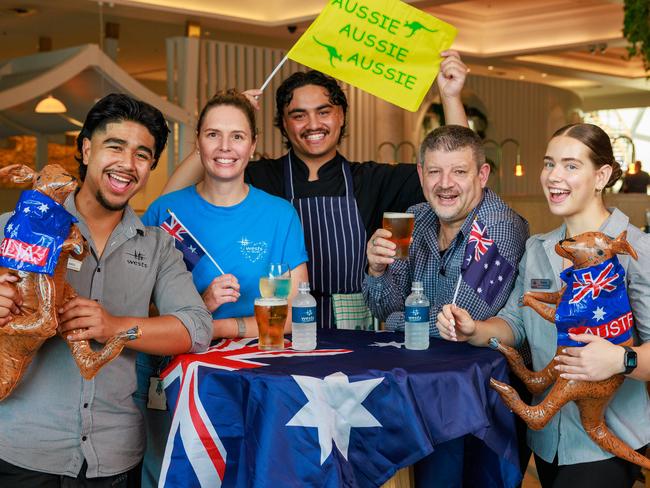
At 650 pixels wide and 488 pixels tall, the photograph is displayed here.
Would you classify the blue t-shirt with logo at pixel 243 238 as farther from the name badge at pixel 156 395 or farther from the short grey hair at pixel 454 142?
the short grey hair at pixel 454 142

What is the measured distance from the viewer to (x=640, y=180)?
26.0 feet

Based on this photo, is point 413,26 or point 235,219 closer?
point 235,219

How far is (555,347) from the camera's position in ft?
A: 8.23

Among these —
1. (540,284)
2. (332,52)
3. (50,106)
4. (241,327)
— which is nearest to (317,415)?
(241,327)

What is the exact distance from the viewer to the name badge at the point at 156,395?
255 cm

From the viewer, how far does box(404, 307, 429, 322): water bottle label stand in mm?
2553

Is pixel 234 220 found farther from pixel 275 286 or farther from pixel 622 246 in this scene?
pixel 622 246

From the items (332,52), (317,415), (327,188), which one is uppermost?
(332,52)

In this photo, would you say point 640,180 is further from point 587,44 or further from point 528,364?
point 528,364

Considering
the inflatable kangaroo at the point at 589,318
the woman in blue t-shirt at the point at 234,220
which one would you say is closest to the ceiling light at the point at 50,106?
the woman in blue t-shirt at the point at 234,220

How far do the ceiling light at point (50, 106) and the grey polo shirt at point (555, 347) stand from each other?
6.64 metres

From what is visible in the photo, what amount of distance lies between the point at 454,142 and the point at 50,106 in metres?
6.35

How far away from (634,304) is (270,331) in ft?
3.47

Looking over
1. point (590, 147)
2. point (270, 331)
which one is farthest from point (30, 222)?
point (590, 147)
